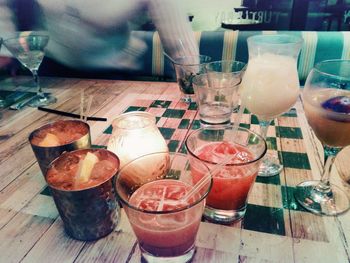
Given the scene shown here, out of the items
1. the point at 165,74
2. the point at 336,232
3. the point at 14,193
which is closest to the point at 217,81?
the point at 336,232

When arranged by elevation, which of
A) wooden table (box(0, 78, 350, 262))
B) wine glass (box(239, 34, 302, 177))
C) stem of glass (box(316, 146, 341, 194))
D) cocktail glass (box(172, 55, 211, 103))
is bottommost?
wooden table (box(0, 78, 350, 262))

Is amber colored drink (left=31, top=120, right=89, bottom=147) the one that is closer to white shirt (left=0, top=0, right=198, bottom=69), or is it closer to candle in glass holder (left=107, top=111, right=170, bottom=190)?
candle in glass holder (left=107, top=111, right=170, bottom=190)

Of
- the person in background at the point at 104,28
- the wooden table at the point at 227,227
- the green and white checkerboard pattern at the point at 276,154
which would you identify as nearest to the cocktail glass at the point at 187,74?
the green and white checkerboard pattern at the point at 276,154

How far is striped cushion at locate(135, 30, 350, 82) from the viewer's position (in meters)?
1.88

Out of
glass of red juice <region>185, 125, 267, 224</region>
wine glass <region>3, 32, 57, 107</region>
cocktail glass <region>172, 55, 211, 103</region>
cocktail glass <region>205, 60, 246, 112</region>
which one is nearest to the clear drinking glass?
cocktail glass <region>205, 60, 246, 112</region>

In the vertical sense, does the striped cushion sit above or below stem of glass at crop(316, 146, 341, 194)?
above

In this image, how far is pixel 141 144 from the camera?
0.76 meters

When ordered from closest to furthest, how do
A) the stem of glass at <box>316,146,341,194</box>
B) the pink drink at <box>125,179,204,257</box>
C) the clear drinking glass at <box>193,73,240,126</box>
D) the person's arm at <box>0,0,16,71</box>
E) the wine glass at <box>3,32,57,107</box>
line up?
the pink drink at <box>125,179,204,257</box>, the stem of glass at <box>316,146,341,194</box>, the clear drinking glass at <box>193,73,240,126</box>, the wine glass at <box>3,32,57,107</box>, the person's arm at <box>0,0,16,71</box>

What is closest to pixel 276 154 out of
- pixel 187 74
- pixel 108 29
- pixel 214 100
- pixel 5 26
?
pixel 214 100

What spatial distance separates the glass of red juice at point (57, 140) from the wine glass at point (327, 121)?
1.90 ft

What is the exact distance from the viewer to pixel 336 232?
646mm

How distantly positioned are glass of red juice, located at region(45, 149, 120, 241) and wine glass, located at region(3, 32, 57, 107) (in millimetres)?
885

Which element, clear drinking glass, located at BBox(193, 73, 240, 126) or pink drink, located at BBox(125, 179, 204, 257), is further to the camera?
clear drinking glass, located at BBox(193, 73, 240, 126)

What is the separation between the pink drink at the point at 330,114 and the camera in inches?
25.6
